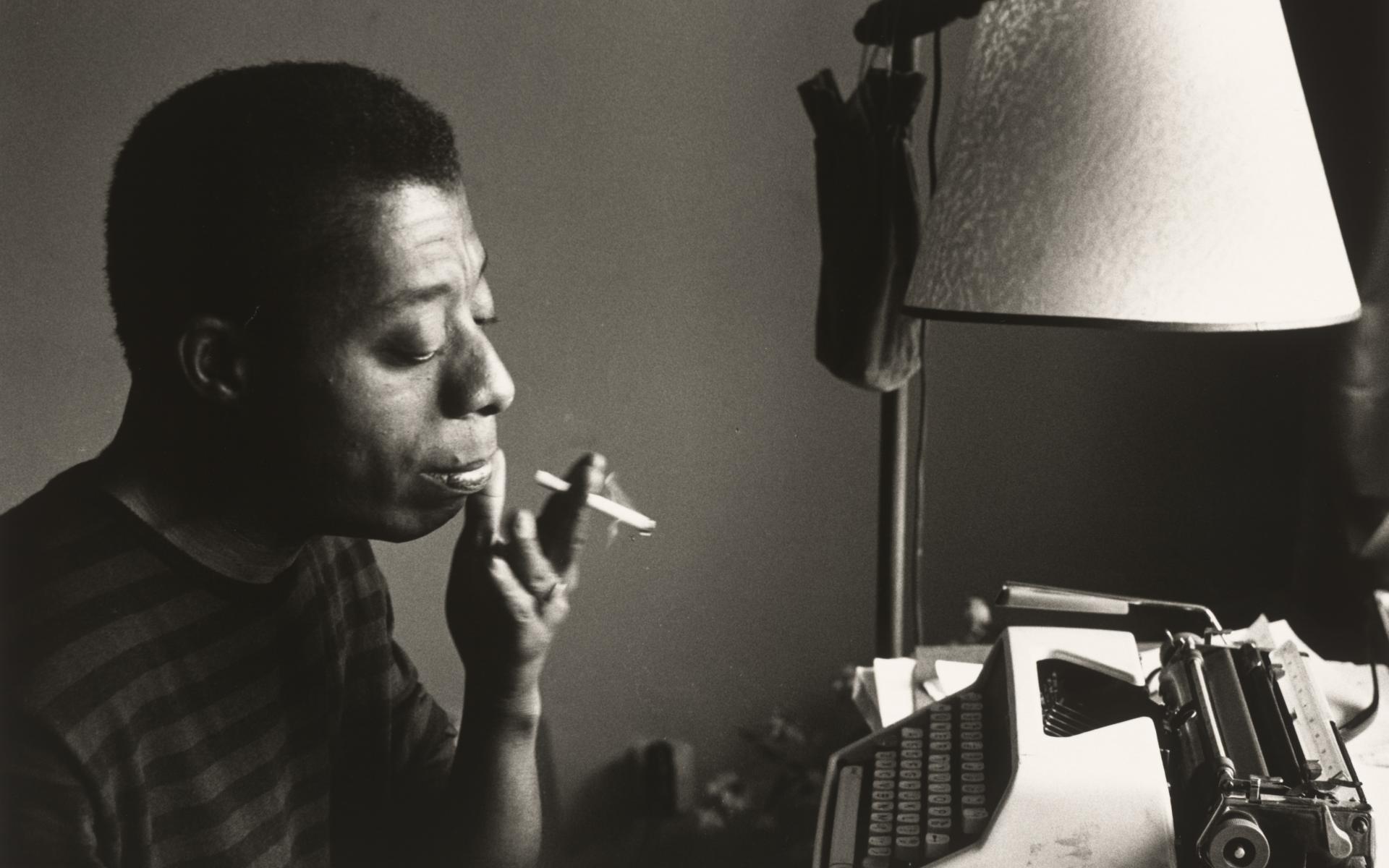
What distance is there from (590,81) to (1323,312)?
61 centimetres

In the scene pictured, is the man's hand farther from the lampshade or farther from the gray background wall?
the lampshade

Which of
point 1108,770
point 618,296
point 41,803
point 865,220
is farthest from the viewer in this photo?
point 865,220

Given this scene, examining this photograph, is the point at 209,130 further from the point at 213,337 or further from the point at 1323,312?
the point at 1323,312

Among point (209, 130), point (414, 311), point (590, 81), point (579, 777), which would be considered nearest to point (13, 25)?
point (209, 130)

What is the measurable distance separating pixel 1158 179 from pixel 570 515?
0.52 m

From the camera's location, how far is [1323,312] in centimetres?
97

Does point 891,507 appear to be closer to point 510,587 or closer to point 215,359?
point 510,587

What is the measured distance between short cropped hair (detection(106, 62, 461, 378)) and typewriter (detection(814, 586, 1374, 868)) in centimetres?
62

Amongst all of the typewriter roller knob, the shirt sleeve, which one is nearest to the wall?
the shirt sleeve

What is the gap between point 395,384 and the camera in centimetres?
79

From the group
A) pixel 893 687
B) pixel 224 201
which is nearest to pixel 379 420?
pixel 224 201

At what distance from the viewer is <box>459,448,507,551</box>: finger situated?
0.88m

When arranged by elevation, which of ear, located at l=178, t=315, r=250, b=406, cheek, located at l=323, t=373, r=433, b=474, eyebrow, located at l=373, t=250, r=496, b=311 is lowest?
cheek, located at l=323, t=373, r=433, b=474

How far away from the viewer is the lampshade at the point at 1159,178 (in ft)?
3.06
